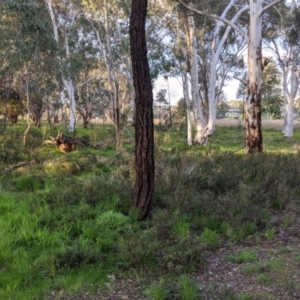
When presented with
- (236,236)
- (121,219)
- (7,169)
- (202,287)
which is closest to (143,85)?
(121,219)

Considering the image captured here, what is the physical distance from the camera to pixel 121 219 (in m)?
6.64

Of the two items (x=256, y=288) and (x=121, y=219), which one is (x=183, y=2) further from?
(x=256, y=288)

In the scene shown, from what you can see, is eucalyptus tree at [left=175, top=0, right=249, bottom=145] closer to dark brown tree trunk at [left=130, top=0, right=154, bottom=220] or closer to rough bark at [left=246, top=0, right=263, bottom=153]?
rough bark at [left=246, top=0, right=263, bottom=153]

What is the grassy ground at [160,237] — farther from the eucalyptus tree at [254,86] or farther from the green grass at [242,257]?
the eucalyptus tree at [254,86]

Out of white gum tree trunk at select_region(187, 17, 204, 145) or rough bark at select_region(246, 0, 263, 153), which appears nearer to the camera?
rough bark at select_region(246, 0, 263, 153)

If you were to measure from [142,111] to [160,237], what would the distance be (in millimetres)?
2237

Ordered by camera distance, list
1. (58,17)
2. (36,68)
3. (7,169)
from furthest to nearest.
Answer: (58,17) → (36,68) → (7,169)

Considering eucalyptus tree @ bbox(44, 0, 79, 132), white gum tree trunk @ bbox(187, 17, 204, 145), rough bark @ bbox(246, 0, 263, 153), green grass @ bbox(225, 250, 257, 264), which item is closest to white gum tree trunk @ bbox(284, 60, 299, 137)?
white gum tree trunk @ bbox(187, 17, 204, 145)

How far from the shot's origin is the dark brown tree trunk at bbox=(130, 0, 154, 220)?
7.02 meters

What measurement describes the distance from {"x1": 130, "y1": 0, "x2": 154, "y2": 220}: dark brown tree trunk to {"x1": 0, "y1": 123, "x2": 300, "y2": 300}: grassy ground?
38 centimetres

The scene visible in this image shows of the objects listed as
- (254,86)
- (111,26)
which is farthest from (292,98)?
(254,86)

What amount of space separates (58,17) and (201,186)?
24.8 meters

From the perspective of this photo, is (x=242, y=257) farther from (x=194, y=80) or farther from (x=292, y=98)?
(x=292, y=98)

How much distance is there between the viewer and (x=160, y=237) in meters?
5.99
